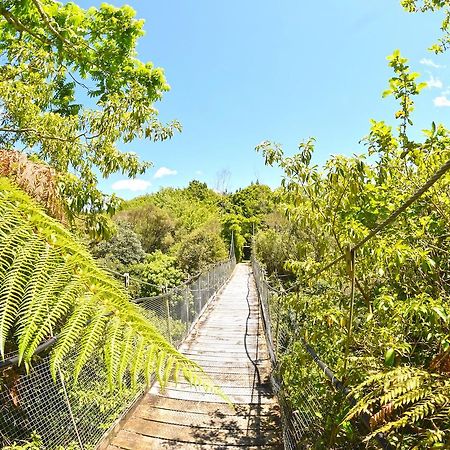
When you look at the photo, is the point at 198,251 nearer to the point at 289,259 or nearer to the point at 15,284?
the point at 289,259

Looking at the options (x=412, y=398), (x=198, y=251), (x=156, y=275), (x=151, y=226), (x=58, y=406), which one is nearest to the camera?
(x=412, y=398)

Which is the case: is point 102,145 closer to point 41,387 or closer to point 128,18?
point 128,18

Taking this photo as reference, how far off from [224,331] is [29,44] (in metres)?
6.32

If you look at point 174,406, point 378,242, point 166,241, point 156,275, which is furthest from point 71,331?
point 166,241

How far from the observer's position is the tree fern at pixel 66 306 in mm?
490

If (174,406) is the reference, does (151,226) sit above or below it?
above

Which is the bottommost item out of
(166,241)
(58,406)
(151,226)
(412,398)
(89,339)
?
(58,406)

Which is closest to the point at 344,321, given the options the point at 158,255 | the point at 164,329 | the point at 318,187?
the point at 318,187

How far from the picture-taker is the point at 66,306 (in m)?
0.52

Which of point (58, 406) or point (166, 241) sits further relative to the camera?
point (166, 241)

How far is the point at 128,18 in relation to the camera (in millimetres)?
5125

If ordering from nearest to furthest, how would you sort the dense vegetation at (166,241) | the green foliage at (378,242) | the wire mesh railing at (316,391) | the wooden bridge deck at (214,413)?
the wire mesh railing at (316,391), the green foliage at (378,242), the wooden bridge deck at (214,413), the dense vegetation at (166,241)

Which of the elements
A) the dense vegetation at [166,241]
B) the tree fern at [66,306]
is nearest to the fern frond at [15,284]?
the tree fern at [66,306]

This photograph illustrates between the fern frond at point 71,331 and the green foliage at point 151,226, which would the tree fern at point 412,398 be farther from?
the green foliage at point 151,226
